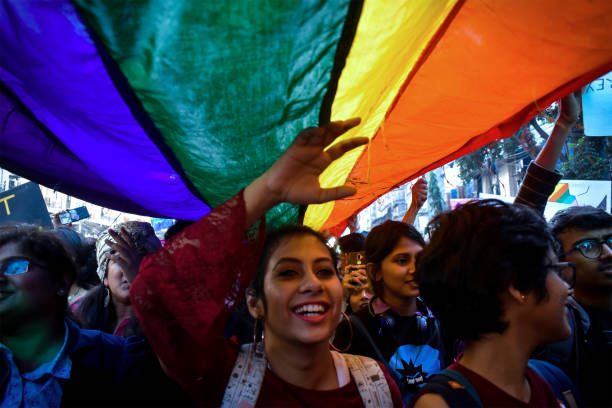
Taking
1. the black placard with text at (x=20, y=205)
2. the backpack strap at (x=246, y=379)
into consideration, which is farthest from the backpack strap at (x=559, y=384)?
the black placard with text at (x=20, y=205)

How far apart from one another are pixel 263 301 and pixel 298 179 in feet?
1.79

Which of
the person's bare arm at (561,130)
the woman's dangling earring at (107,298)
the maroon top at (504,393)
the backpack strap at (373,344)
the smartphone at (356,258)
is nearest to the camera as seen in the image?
the maroon top at (504,393)

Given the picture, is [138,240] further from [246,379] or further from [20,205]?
[20,205]

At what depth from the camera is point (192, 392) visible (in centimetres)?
118

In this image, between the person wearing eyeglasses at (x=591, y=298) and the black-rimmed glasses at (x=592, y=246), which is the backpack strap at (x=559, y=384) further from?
the black-rimmed glasses at (x=592, y=246)

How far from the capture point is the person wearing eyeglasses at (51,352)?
1291mm

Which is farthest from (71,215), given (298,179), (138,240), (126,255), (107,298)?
(298,179)

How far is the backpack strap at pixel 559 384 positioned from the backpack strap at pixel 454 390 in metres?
0.42

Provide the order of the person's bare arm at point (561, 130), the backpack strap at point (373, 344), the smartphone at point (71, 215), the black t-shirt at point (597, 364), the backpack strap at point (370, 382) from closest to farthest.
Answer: the backpack strap at point (370, 382) < the black t-shirt at point (597, 364) < the backpack strap at point (373, 344) < the person's bare arm at point (561, 130) < the smartphone at point (71, 215)

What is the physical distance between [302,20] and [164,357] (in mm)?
971

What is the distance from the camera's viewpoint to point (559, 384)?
4.35ft

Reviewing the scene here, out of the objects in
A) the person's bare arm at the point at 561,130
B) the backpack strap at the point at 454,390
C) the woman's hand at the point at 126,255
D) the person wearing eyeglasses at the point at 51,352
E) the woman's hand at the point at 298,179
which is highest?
the person's bare arm at the point at 561,130

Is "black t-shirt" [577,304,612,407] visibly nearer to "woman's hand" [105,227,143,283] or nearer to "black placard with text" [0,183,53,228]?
"woman's hand" [105,227,143,283]

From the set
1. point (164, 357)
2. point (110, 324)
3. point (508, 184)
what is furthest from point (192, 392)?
point (508, 184)
